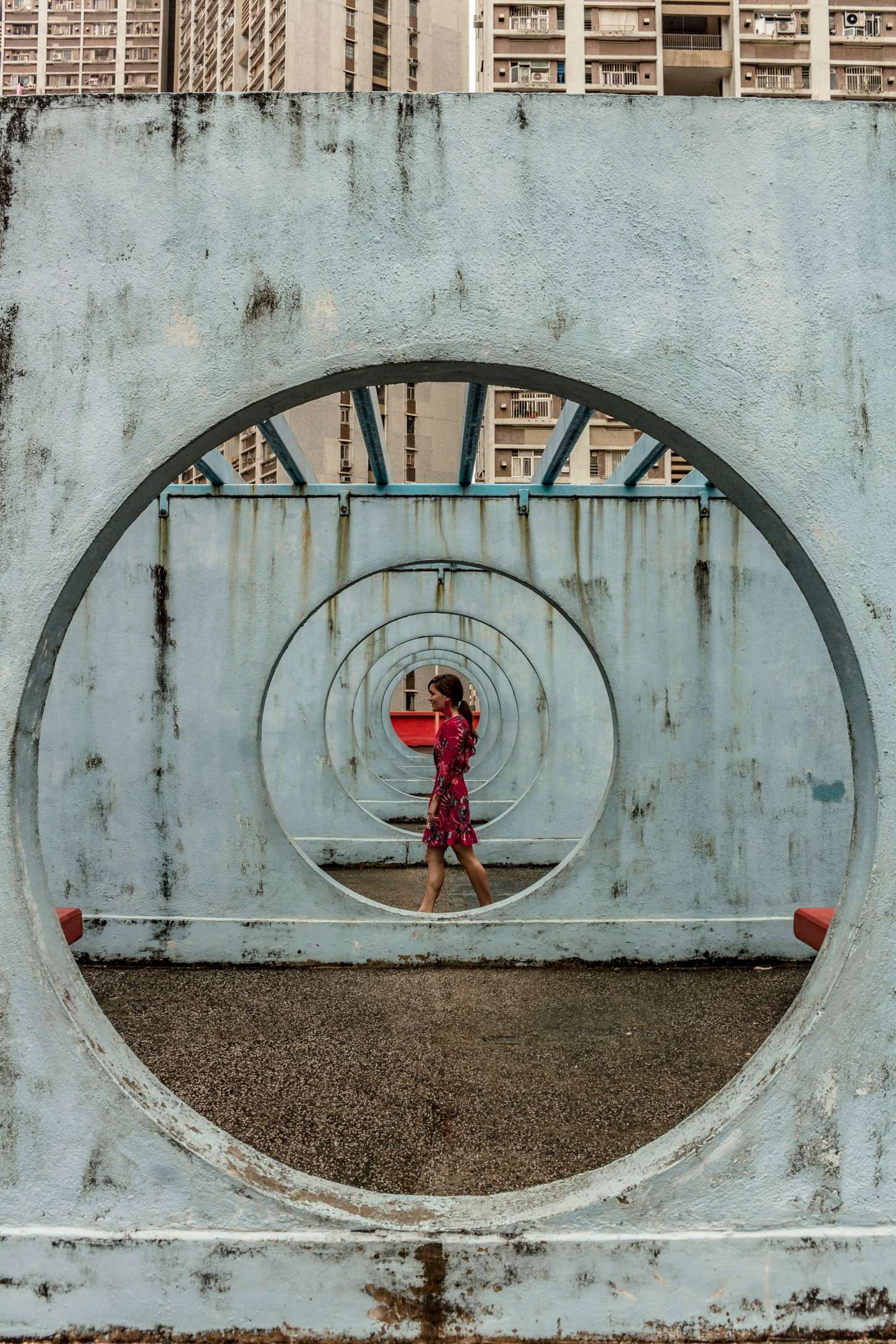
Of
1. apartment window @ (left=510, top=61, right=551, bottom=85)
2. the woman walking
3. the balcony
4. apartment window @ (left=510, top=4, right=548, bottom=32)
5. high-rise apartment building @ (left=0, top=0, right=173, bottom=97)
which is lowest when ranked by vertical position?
the woman walking

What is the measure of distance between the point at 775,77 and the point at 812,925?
4269cm

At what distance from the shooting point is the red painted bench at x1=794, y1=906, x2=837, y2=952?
4.77 meters

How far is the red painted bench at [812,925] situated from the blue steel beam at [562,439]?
2.70 metres

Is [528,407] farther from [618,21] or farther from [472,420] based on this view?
[472,420]

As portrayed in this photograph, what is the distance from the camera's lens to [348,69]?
47.8 meters

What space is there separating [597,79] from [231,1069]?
4099 centimetres

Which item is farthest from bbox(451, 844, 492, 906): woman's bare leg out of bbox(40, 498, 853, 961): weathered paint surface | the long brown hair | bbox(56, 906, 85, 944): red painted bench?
bbox(56, 906, 85, 944): red painted bench

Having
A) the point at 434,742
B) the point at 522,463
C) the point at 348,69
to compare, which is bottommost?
the point at 434,742

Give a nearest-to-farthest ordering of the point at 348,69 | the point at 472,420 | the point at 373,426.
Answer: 1. the point at 472,420
2. the point at 373,426
3. the point at 348,69

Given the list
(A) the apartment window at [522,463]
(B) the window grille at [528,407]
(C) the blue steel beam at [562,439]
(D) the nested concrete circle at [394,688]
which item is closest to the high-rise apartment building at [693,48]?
(B) the window grille at [528,407]

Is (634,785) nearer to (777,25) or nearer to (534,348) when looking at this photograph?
(534,348)

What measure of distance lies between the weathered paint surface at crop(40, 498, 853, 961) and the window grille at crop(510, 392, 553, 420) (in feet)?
99.2

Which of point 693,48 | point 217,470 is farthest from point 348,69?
point 217,470

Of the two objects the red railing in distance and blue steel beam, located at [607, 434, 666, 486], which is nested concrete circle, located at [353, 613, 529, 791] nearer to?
blue steel beam, located at [607, 434, 666, 486]
